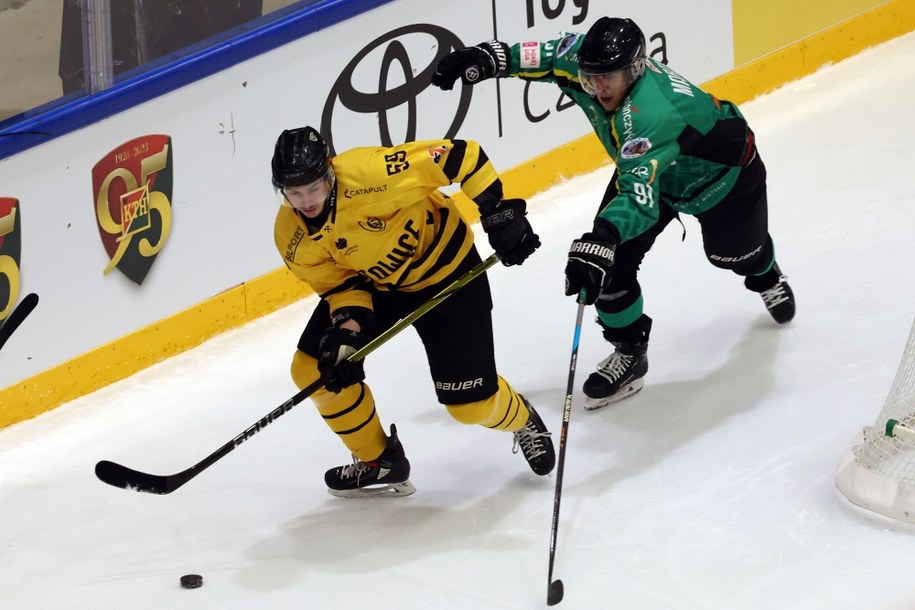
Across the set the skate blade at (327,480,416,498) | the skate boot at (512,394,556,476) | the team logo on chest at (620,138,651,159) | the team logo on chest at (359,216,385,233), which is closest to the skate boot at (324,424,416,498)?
the skate blade at (327,480,416,498)

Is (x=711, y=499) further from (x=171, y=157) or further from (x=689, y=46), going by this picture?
(x=689, y=46)

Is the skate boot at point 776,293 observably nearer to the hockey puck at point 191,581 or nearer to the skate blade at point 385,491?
the skate blade at point 385,491

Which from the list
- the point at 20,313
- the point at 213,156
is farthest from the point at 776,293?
the point at 20,313

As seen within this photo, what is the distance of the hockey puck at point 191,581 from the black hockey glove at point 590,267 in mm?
1145

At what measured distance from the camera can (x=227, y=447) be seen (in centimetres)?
320

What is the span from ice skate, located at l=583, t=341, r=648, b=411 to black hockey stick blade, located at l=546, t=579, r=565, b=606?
0.97 meters

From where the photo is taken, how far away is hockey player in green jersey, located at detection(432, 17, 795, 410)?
327 centimetres

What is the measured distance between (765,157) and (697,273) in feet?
3.57

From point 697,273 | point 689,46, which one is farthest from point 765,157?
point 697,273

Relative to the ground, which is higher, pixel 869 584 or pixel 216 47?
pixel 216 47

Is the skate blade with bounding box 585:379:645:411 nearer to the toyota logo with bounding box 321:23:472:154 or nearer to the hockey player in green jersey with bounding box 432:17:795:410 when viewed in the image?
the hockey player in green jersey with bounding box 432:17:795:410

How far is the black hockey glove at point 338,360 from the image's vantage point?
124 inches

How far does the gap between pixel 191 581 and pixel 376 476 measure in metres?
0.56

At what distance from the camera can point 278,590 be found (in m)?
3.15
